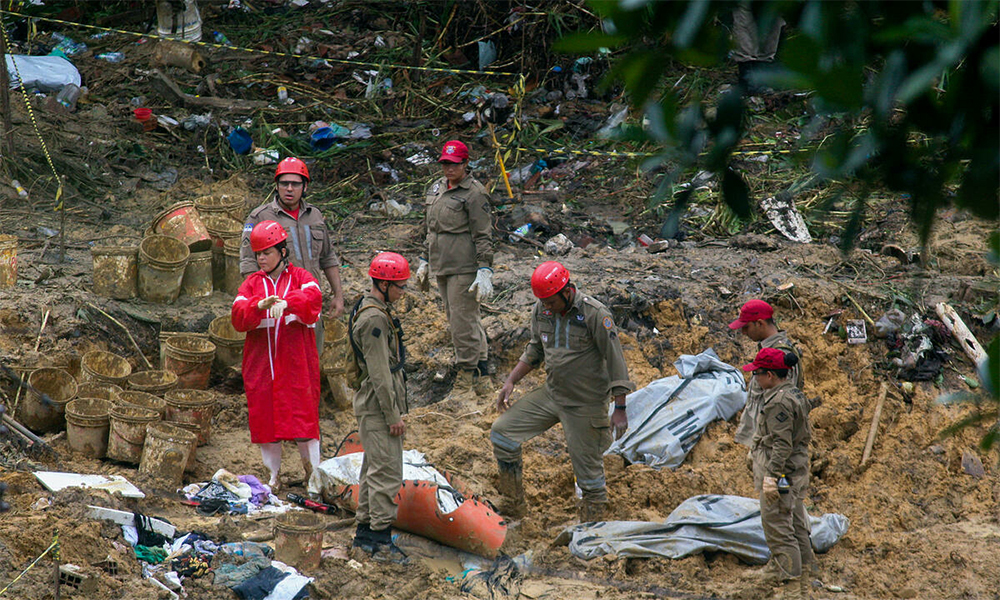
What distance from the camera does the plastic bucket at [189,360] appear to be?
7.40 metres

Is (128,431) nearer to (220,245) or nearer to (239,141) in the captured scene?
(220,245)

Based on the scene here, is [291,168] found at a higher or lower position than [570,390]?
higher

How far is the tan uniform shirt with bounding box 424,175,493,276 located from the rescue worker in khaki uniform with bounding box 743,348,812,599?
2.85 meters

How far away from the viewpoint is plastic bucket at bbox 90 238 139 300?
26.2 ft

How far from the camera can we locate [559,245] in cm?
1012

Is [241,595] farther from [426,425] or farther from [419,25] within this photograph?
[419,25]

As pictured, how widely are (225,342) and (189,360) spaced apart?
444 millimetres

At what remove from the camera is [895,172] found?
6.08 ft

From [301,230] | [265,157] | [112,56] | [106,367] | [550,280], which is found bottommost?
[265,157]

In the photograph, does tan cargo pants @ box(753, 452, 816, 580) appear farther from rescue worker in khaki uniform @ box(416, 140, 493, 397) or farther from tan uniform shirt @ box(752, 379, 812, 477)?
rescue worker in khaki uniform @ box(416, 140, 493, 397)

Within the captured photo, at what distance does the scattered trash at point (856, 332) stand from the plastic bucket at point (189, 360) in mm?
5524

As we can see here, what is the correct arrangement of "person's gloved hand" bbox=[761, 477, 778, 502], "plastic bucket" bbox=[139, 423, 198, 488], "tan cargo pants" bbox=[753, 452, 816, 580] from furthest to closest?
1. "plastic bucket" bbox=[139, 423, 198, 488]
2. "tan cargo pants" bbox=[753, 452, 816, 580]
3. "person's gloved hand" bbox=[761, 477, 778, 502]

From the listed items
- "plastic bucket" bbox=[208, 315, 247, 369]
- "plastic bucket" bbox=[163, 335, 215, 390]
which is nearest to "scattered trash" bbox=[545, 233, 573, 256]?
"plastic bucket" bbox=[208, 315, 247, 369]

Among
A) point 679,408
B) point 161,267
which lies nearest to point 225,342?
point 161,267
